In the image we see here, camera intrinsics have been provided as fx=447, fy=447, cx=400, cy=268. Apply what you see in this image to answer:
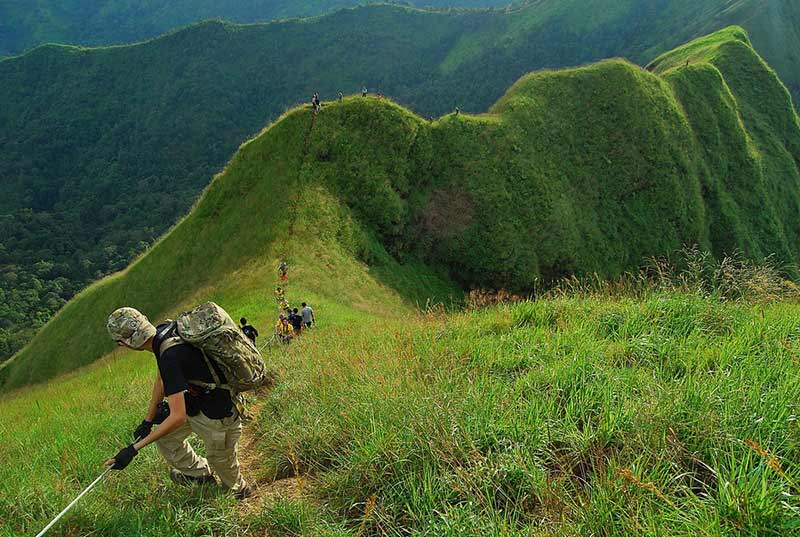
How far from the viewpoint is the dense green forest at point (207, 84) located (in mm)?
116500

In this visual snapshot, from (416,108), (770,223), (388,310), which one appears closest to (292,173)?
(388,310)

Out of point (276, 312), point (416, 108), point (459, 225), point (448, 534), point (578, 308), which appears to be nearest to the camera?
point (448, 534)

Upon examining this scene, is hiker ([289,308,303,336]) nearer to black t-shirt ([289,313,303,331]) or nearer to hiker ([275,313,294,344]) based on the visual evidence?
black t-shirt ([289,313,303,331])

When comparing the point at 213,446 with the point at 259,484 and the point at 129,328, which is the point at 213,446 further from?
the point at 129,328

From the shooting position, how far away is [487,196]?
33469 millimetres

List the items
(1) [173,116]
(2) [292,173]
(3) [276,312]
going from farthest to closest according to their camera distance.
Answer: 1. (1) [173,116]
2. (2) [292,173]
3. (3) [276,312]

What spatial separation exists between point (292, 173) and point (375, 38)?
598 feet

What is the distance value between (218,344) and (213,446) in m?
1.08

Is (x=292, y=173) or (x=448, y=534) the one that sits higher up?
(x=292, y=173)

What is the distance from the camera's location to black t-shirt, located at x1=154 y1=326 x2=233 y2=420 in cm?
388

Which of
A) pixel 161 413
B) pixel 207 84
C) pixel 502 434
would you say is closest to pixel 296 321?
pixel 161 413

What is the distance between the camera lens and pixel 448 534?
2.95 metres

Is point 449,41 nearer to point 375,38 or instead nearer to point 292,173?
point 375,38

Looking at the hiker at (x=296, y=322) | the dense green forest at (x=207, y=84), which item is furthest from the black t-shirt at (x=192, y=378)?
the dense green forest at (x=207, y=84)
